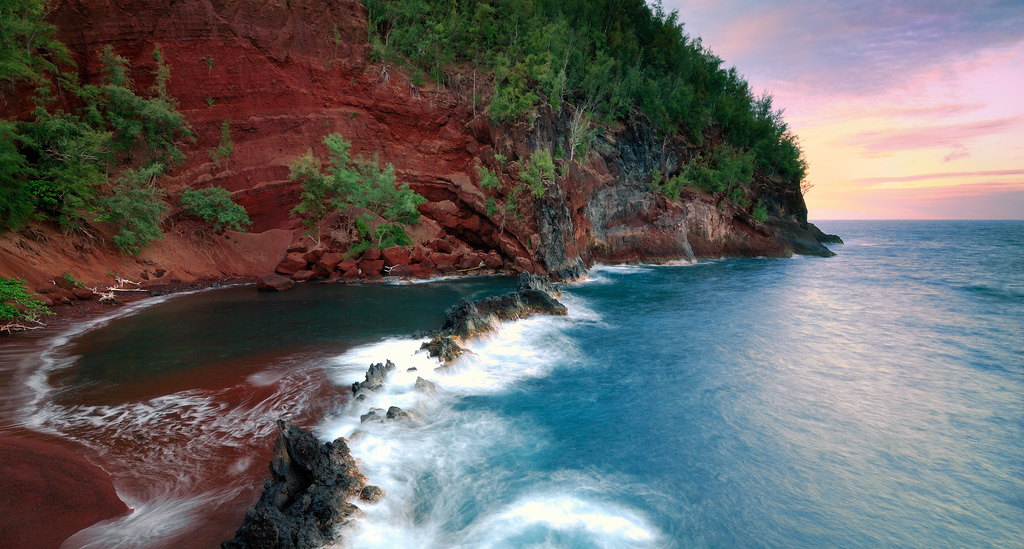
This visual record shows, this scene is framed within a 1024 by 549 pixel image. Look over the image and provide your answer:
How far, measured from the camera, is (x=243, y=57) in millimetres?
23969

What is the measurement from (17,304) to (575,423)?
54.1 ft

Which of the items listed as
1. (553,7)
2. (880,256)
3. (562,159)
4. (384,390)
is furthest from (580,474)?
(880,256)

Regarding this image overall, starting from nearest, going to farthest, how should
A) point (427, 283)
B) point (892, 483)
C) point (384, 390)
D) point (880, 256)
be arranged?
point (892, 483), point (384, 390), point (427, 283), point (880, 256)

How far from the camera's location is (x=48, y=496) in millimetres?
5285

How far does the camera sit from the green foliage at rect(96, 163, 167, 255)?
56.4ft

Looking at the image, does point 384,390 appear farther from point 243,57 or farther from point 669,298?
point 243,57

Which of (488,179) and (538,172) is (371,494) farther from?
(488,179)

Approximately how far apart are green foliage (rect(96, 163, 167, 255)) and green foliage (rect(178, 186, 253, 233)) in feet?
5.68

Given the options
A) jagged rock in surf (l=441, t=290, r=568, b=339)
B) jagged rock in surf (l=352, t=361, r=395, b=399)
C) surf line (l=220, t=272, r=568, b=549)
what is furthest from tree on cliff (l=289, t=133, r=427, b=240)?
surf line (l=220, t=272, r=568, b=549)

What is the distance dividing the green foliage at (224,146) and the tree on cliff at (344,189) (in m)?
3.49

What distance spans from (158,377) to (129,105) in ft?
59.6

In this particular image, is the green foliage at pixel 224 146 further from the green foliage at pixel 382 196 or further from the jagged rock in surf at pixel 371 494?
the jagged rock in surf at pixel 371 494

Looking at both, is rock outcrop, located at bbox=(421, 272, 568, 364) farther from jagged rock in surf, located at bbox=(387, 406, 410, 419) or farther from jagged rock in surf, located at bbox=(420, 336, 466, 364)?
jagged rock in surf, located at bbox=(387, 406, 410, 419)

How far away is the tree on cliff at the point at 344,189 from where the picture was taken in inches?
893
